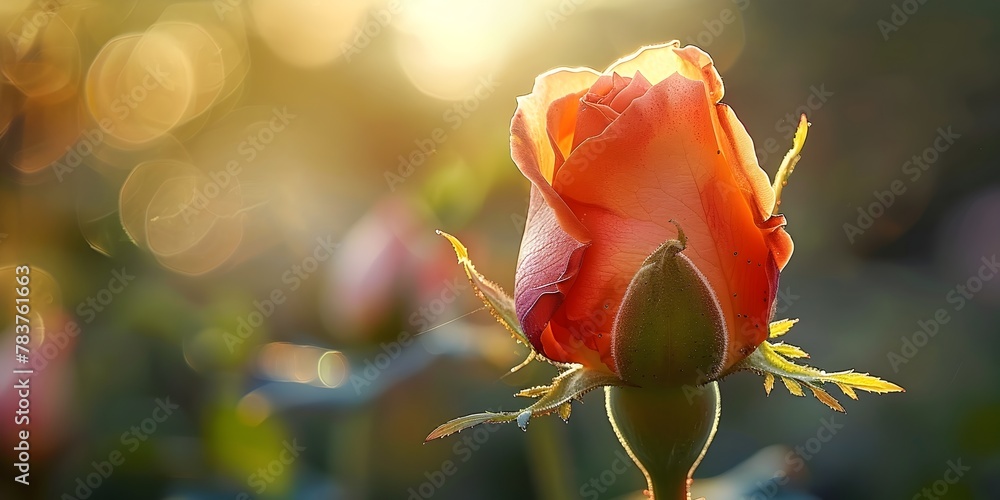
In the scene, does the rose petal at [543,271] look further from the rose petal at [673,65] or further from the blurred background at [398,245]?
the blurred background at [398,245]

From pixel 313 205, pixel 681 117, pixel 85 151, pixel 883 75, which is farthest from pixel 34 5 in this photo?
pixel 883 75

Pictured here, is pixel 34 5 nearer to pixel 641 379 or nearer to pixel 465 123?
pixel 465 123

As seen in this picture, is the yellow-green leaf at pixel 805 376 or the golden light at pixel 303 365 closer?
the yellow-green leaf at pixel 805 376

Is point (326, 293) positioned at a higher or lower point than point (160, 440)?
higher


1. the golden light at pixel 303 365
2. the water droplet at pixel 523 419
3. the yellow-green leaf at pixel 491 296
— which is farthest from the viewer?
the golden light at pixel 303 365

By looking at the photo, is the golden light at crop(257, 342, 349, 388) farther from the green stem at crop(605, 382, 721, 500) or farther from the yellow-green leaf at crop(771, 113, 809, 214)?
the yellow-green leaf at crop(771, 113, 809, 214)

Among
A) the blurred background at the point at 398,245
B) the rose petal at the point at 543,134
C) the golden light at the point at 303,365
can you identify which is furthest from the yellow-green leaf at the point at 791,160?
the golden light at the point at 303,365

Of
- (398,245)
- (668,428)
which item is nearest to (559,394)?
(668,428)
